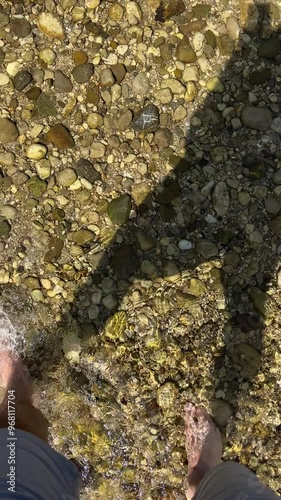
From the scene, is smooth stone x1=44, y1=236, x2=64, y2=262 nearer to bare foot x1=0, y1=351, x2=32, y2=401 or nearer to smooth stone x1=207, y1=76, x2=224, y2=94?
bare foot x1=0, y1=351, x2=32, y2=401

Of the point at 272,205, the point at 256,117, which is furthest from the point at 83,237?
the point at 256,117

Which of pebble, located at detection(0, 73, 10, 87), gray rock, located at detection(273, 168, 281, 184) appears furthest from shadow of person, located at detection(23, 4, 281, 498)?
pebble, located at detection(0, 73, 10, 87)

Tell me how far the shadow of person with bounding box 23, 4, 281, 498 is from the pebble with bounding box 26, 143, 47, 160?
0.53 metres

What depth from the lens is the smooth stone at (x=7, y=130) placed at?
3141 millimetres

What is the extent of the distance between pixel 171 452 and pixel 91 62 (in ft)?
7.87

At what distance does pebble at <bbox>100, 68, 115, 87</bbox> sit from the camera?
3172 millimetres

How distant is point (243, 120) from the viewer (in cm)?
316

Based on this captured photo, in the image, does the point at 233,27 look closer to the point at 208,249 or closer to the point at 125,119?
the point at 125,119

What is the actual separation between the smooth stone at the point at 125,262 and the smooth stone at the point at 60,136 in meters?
0.70

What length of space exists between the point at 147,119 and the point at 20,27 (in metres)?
0.94

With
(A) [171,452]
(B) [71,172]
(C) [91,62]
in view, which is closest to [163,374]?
(A) [171,452]

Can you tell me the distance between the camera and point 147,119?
10.4ft

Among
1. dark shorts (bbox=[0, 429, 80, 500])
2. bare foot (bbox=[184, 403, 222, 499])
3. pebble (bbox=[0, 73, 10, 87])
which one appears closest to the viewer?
dark shorts (bbox=[0, 429, 80, 500])

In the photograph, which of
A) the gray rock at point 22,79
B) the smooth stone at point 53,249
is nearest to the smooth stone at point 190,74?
the gray rock at point 22,79
